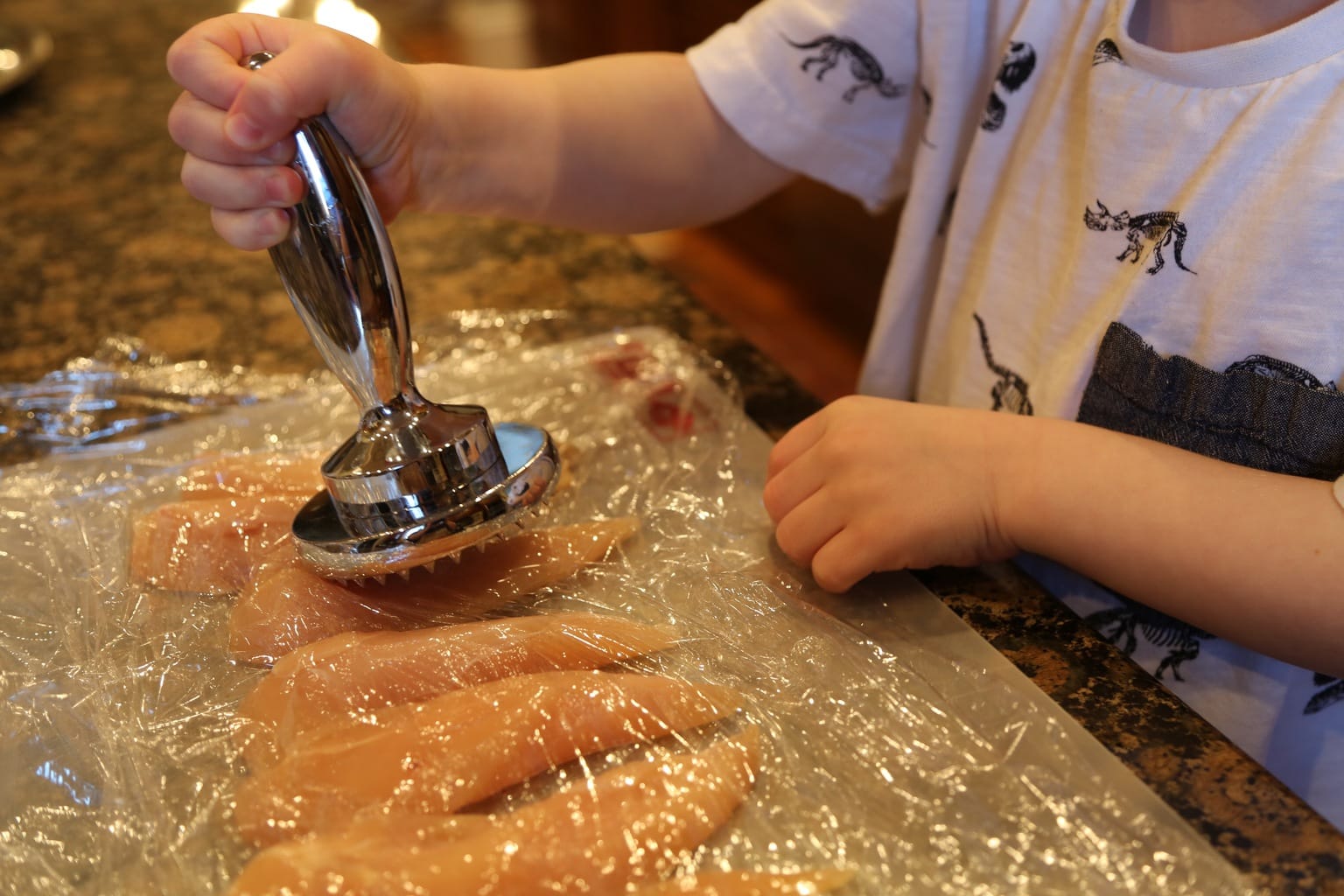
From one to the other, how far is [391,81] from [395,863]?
437mm

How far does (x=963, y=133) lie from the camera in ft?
2.55

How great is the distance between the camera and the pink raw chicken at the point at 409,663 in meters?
0.46

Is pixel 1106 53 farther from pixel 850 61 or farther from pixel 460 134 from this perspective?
pixel 460 134

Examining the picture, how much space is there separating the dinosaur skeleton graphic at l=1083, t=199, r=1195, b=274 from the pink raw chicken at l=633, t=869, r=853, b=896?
0.40 meters

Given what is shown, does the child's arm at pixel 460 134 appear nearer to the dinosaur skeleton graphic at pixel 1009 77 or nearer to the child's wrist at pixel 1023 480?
the dinosaur skeleton graphic at pixel 1009 77

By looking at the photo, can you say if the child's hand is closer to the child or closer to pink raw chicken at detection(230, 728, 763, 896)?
the child

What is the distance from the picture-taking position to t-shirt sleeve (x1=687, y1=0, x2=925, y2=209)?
2.53 ft

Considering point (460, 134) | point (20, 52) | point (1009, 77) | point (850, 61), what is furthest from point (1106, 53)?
point (20, 52)

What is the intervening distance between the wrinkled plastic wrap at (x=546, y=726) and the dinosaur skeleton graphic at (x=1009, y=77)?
0.32 m

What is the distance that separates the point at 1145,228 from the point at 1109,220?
0.09 feet

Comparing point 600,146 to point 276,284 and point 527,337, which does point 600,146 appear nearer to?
point 527,337

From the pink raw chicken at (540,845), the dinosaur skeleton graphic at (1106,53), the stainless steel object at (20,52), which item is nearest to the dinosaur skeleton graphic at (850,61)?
the dinosaur skeleton graphic at (1106,53)

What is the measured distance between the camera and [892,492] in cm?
54

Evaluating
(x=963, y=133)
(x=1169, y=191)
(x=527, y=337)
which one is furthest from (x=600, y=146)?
(x=1169, y=191)
